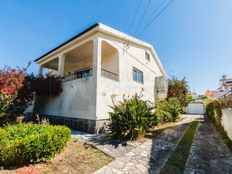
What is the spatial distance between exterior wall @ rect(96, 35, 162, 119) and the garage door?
72.9 ft

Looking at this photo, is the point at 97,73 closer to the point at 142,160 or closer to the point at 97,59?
the point at 97,59

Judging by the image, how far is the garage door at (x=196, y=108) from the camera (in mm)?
34656

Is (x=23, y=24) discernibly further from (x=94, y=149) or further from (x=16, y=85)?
(x=94, y=149)

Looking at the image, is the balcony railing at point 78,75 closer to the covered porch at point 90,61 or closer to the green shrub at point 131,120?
the covered porch at point 90,61

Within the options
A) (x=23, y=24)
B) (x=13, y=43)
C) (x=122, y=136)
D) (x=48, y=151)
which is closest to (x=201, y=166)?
(x=122, y=136)

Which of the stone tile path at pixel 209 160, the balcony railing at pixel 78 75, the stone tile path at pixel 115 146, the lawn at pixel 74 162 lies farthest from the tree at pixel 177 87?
the lawn at pixel 74 162

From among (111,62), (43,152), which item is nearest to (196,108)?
(111,62)

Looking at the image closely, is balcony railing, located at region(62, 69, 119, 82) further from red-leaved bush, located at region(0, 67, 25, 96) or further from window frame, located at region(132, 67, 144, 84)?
red-leaved bush, located at region(0, 67, 25, 96)

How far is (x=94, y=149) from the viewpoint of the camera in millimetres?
6352

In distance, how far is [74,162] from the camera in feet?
16.7

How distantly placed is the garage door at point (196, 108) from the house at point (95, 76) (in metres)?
23.7

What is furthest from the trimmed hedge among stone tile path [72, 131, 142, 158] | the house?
the house

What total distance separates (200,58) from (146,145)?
12014 millimetres

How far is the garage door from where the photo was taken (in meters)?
34.7
